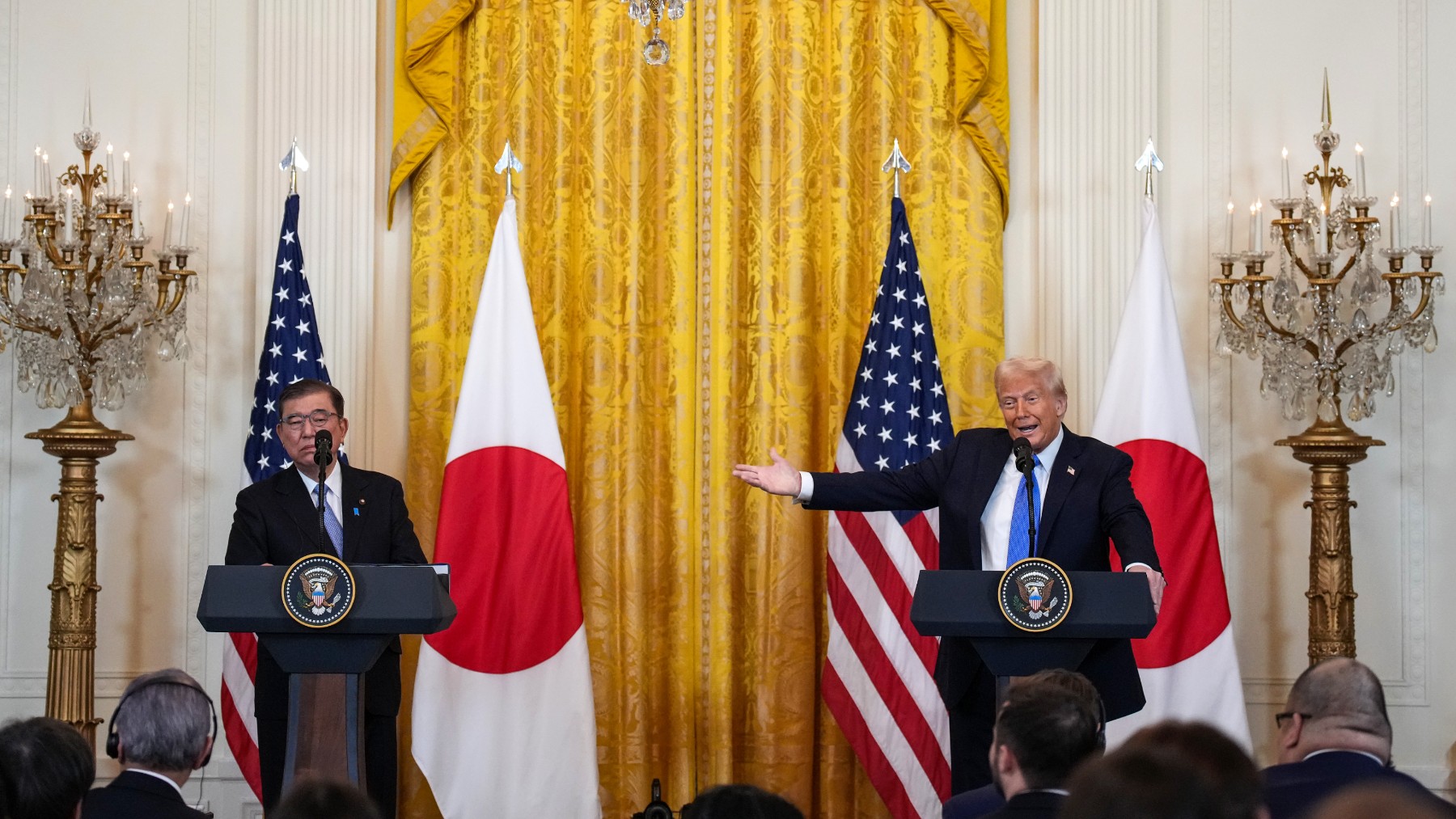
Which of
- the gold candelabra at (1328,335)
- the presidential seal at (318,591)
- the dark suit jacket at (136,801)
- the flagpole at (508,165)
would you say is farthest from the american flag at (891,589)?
the dark suit jacket at (136,801)

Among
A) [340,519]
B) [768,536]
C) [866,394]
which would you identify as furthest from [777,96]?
[340,519]

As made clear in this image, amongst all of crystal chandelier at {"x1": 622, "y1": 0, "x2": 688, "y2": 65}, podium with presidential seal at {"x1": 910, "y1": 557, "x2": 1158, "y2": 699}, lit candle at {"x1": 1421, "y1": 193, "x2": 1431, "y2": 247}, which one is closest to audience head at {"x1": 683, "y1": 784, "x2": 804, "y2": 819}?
podium with presidential seal at {"x1": 910, "y1": 557, "x2": 1158, "y2": 699}

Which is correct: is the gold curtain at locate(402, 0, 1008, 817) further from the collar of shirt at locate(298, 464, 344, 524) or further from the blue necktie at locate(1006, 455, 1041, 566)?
the blue necktie at locate(1006, 455, 1041, 566)

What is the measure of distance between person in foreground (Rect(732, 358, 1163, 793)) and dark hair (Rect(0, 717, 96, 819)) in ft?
7.54

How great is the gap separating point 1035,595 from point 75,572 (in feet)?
11.3

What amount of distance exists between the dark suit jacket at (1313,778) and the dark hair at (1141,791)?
1135 mm

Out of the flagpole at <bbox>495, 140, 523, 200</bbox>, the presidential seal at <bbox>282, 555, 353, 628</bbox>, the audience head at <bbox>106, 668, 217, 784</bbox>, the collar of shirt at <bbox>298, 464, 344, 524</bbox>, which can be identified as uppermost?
the flagpole at <bbox>495, 140, 523, 200</bbox>

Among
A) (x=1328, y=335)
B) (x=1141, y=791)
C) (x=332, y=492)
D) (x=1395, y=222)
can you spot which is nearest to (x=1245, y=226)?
(x=1395, y=222)

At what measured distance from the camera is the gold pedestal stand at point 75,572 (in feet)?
17.4

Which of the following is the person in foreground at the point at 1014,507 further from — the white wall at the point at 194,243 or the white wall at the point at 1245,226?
the white wall at the point at 194,243

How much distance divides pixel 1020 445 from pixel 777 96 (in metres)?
2.58

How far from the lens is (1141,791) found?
5.03ft

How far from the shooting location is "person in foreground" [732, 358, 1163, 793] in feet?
13.8

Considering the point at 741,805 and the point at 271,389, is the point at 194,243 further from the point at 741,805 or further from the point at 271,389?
the point at 741,805
